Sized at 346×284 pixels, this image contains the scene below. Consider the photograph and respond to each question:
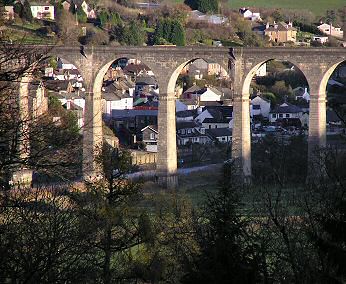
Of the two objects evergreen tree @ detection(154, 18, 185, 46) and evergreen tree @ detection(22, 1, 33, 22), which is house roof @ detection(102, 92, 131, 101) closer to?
evergreen tree @ detection(22, 1, 33, 22)

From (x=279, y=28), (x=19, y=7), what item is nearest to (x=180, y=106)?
(x=19, y=7)

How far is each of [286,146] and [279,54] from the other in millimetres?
6324

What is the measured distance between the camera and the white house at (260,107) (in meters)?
73.2

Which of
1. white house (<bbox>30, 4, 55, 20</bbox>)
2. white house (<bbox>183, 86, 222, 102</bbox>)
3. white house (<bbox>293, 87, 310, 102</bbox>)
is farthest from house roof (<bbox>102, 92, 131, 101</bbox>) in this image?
white house (<bbox>30, 4, 55, 20</bbox>)

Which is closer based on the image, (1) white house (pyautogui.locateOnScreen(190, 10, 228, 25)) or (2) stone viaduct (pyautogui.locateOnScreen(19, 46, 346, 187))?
(2) stone viaduct (pyautogui.locateOnScreen(19, 46, 346, 187))

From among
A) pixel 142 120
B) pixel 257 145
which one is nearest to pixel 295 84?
pixel 142 120

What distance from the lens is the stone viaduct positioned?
49.5 m

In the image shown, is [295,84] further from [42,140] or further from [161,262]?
[42,140]

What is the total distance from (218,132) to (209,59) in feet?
49.4

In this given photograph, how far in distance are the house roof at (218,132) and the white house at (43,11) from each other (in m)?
28.6

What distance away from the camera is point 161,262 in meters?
27.5

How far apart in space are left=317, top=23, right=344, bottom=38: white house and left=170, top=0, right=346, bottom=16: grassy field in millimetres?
9042

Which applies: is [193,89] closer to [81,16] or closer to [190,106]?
[190,106]

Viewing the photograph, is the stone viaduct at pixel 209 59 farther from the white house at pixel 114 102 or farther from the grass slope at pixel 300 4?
the grass slope at pixel 300 4
